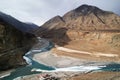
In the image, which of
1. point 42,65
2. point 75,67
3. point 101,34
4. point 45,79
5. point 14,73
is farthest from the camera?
point 101,34

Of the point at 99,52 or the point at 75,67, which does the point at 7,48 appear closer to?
the point at 75,67

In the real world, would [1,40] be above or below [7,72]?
above

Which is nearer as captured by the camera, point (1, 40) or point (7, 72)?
point (7, 72)

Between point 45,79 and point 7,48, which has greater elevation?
point 7,48

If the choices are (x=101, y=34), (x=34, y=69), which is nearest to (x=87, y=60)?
(x=34, y=69)

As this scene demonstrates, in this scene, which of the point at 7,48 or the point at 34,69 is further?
the point at 7,48

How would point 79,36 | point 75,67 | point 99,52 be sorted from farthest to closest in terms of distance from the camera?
point 79,36 → point 99,52 → point 75,67

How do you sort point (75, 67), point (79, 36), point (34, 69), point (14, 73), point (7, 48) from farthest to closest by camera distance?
point (79, 36) < point (7, 48) < point (75, 67) < point (34, 69) < point (14, 73)

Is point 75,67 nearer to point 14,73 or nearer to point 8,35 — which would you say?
point 14,73

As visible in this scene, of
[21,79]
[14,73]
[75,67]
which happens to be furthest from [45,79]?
[75,67]
